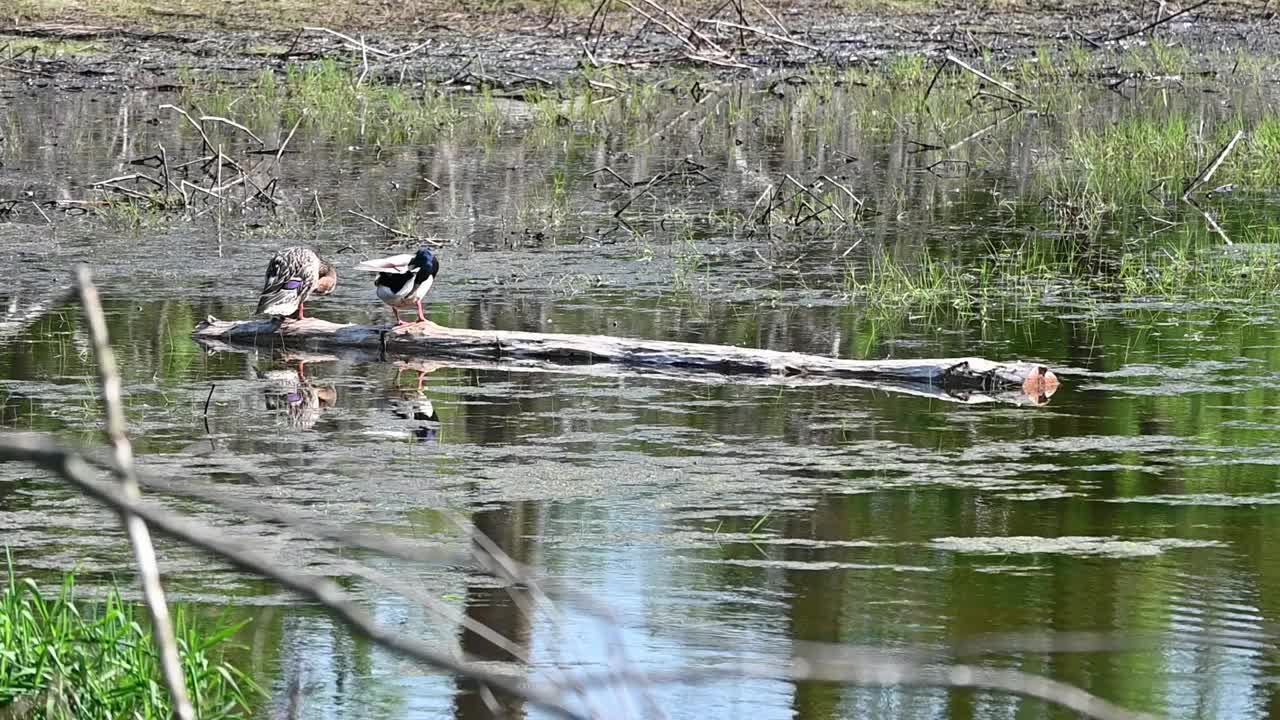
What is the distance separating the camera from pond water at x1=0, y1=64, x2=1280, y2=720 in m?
5.41

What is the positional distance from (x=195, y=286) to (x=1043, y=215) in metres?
6.43

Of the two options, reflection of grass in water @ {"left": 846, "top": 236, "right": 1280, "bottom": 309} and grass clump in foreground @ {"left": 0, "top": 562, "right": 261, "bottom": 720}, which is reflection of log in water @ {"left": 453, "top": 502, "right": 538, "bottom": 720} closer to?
grass clump in foreground @ {"left": 0, "top": 562, "right": 261, "bottom": 720}

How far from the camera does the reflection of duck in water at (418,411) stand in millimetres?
8305

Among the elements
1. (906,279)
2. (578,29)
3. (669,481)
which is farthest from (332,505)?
(578,29)

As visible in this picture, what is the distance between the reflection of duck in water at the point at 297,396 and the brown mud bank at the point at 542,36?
13.6 m

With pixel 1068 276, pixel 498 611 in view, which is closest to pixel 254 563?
pixel 498 611

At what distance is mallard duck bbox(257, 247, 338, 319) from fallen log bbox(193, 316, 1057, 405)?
0.18 metres

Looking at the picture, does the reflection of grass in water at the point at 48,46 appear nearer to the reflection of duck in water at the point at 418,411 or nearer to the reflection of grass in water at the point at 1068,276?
the reflection of grass in water at the point at 1068,276

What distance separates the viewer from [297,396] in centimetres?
916

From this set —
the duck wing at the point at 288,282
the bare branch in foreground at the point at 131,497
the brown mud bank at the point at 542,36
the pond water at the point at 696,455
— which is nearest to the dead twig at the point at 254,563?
the bare branch in foreground at the point at 131,497

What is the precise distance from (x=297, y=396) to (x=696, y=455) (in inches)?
92.6

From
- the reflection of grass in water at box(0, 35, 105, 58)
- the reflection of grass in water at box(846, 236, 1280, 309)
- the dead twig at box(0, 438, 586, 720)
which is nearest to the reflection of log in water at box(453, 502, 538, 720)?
the dead twig at box(0, 438, 586, 720)

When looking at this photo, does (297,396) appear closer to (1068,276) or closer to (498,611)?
(498,611)

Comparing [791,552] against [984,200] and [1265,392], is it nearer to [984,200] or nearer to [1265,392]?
[1265,392]
